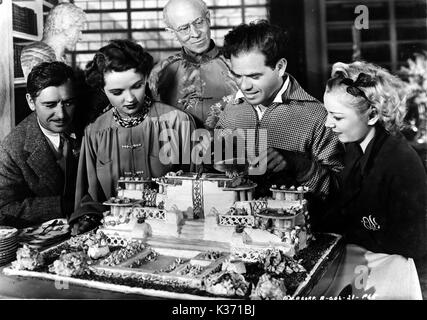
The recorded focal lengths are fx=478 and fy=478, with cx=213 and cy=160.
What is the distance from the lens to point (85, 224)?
3.95 meters

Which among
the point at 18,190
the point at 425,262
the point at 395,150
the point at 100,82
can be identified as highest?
the point at 100,82

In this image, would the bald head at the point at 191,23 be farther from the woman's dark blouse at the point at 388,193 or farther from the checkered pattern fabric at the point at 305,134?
the woman's dark blouse at the point at 388,193

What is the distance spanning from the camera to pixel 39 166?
412 centimetres

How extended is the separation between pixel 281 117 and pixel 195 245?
1141 mm

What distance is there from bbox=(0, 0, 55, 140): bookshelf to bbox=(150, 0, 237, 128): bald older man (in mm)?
1107

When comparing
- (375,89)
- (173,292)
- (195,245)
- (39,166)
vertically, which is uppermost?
(375,89)

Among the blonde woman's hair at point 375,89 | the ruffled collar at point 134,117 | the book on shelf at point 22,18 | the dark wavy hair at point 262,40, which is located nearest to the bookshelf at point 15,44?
the book on shelf at point 22,18

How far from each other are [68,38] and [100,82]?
1.66 feet

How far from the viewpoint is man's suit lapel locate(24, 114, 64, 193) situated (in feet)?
13.5

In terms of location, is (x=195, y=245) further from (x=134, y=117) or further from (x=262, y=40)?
(x=262, y=40)

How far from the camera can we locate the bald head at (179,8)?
3729mm

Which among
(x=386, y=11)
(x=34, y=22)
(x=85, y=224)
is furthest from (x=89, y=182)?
(x=386, y=11)

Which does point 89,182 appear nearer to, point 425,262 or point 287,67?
point 287,67

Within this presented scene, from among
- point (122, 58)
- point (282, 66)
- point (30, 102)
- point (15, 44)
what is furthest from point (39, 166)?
point (282, 66)
